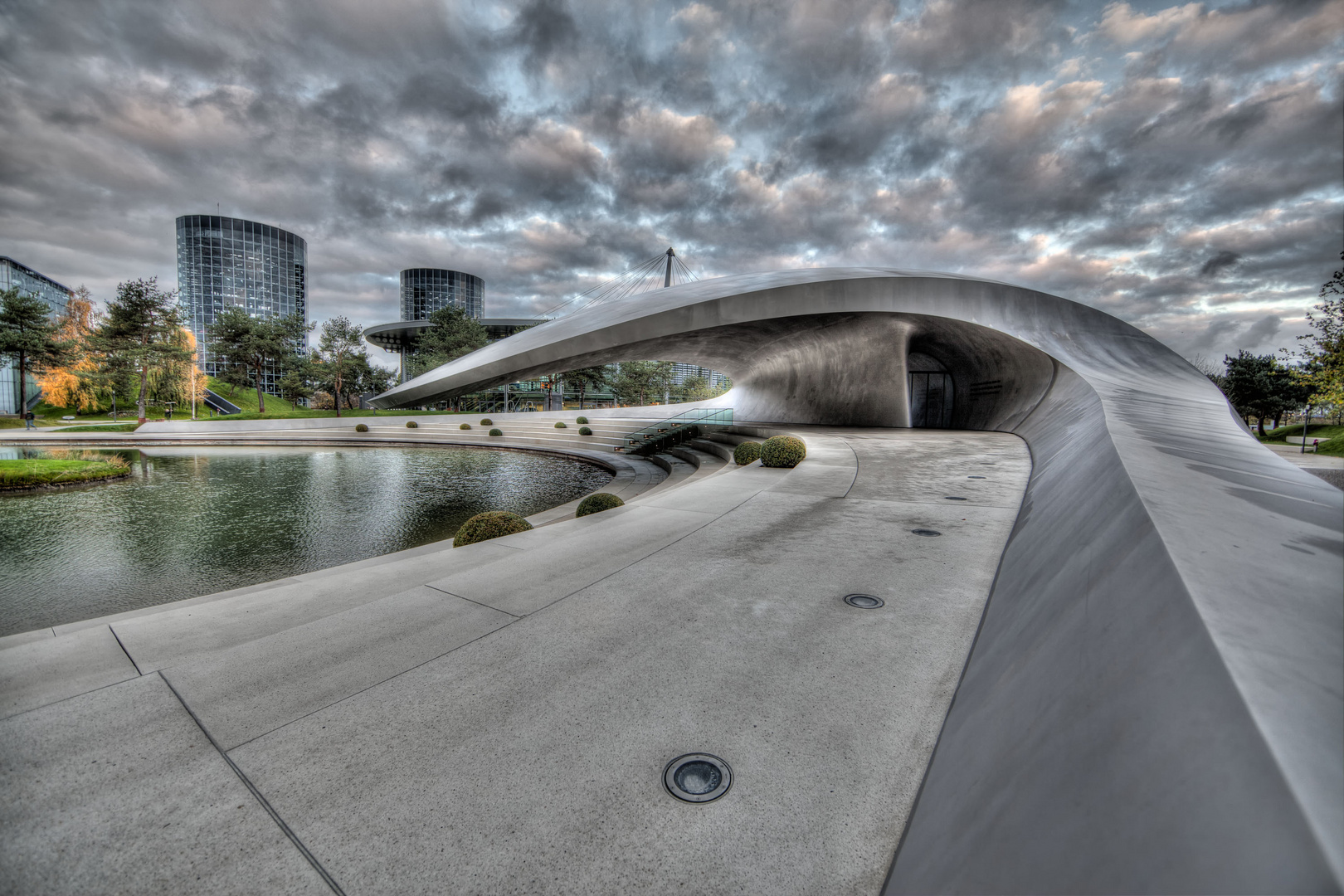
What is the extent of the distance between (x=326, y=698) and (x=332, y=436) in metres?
30.3

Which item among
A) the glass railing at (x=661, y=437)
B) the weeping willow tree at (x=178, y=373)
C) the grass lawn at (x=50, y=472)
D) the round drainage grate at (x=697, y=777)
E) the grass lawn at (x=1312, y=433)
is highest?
the weeping willow tree at (x=178, y=373)

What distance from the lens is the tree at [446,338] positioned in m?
44.1

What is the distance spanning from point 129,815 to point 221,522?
9.63 m

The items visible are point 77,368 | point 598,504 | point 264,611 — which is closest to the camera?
point 264,611

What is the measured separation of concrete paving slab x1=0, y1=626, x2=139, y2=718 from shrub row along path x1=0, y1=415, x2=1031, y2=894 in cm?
2

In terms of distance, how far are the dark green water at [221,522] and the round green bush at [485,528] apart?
2251 millimetres

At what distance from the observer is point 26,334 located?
29656mm

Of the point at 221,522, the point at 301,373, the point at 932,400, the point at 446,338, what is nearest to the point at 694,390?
the point at 446,338

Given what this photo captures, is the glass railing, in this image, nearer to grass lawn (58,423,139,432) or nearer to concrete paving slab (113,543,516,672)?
concrete paving slab (113,543,516,672)

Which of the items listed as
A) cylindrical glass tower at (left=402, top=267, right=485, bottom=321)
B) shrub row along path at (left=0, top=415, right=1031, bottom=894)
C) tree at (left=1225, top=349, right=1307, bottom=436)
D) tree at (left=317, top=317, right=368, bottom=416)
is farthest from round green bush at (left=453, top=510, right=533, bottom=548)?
cylindrical glass tower at (left=402, top=267, right=485, bottom=321)

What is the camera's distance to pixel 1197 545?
62.0 inches

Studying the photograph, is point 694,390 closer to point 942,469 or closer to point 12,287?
point 12,287

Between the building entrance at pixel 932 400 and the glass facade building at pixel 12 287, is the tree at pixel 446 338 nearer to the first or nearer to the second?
the glass facade building at pixel 12 287

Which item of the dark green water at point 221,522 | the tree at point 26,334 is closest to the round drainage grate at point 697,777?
the dark green water at point 221,522
